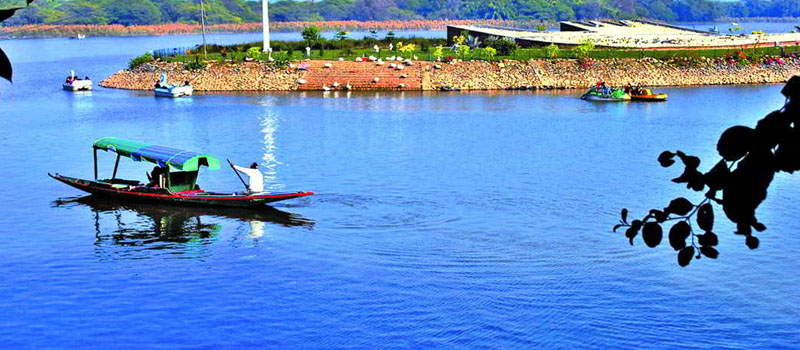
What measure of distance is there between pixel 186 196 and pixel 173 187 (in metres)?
1.24

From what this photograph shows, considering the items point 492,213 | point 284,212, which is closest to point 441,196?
point 492,213

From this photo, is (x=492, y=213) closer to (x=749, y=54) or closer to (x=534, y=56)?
(x=534, y=56)

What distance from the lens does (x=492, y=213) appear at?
101ft

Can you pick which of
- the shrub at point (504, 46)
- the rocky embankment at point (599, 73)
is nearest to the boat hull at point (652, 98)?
the rocky embankment at point (599, 73)

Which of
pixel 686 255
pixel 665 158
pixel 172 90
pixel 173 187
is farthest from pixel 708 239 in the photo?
pixel 172 90

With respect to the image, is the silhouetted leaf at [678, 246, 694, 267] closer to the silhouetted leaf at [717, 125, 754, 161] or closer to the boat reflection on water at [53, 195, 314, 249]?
the silhouetted leaf at [717, 125, 754, 161]

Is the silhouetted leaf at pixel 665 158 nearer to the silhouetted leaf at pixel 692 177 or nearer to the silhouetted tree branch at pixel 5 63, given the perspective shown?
the silhouetted leaf at pixel 692 177

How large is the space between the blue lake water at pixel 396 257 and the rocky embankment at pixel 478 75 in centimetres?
2717

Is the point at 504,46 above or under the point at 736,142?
under

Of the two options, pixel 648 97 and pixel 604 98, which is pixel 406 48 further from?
pixel 648 97

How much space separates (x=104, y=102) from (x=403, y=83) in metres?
22.6

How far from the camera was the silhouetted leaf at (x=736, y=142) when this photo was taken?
17.8 feet

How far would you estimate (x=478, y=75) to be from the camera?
77.9m

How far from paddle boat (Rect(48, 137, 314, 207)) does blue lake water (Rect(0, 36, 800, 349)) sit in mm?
443
